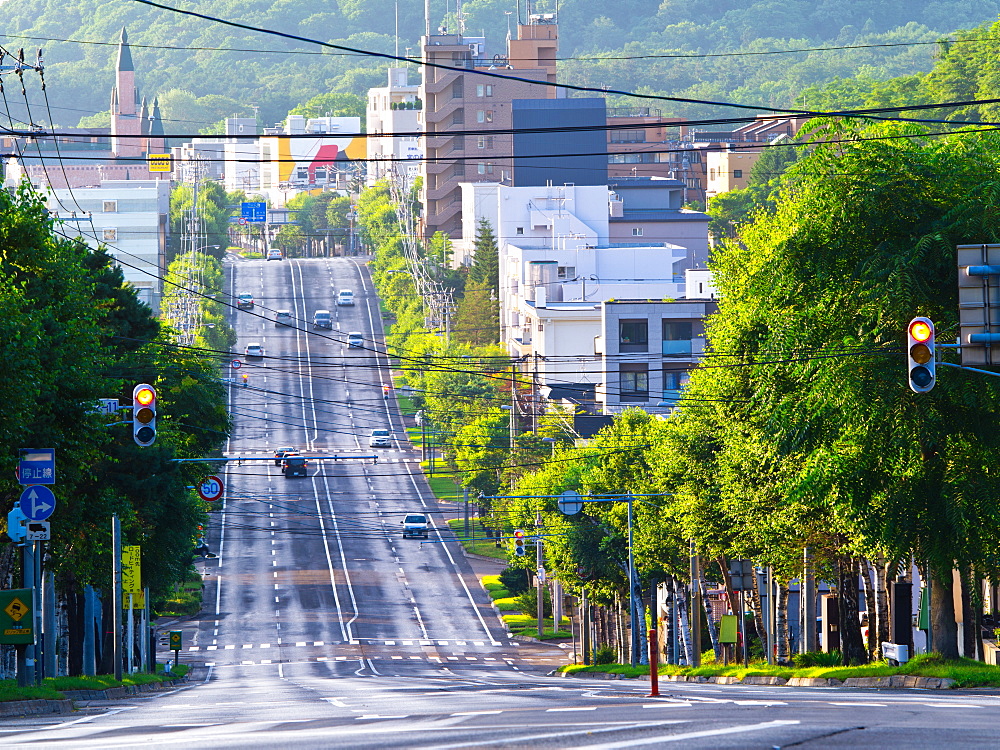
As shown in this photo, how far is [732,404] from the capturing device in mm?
43000

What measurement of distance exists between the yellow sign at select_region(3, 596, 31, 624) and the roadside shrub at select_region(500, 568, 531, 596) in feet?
226

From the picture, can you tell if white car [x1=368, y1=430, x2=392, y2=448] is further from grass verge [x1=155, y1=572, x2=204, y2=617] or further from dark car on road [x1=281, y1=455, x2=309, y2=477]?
grass verge [x1=155, y1=572, x2=204, y2=617]

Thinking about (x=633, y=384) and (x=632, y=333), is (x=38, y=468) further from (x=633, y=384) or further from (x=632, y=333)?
(x=632, y=333)

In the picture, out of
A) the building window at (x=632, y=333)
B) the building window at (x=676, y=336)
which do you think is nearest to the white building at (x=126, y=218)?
the building window at (x=632, y=333)

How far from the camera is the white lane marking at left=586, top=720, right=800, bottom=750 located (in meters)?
14.6

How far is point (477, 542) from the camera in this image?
110 meters

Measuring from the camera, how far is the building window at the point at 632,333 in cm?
10000

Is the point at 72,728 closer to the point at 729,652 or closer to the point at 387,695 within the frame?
the point at 387,695

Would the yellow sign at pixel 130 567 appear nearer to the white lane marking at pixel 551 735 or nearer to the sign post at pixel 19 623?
the sign post at pixel 19 623

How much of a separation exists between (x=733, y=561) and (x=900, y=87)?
122 meters

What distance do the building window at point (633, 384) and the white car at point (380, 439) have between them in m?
31.0

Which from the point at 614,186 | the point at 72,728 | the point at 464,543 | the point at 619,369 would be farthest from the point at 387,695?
the point at 614,186

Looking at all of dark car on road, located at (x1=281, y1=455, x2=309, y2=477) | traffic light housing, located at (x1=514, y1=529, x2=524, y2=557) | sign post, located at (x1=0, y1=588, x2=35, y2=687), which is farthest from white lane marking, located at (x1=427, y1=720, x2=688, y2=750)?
dark car on road, located at (x1=281, y1=455, x2=309, y2=477)

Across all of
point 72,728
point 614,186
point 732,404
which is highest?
point 614,186
